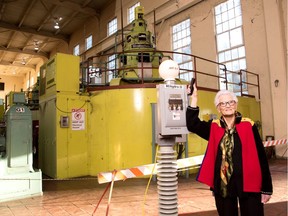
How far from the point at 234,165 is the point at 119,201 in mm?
2767

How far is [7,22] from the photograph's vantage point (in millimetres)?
16297

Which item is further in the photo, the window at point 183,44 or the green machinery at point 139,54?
the window at point 183,44

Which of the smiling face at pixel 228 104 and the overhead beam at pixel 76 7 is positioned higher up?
the overhead beam at pixel 76 7

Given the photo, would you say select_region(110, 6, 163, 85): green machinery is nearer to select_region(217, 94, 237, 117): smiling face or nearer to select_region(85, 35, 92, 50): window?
select_region(217, 94, 237, 117): smiling face

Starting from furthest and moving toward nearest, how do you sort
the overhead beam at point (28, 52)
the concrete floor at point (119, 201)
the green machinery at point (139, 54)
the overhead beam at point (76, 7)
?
the overhead beam at point (28, 52), the overhead beam at point (76, 7), the green machinery at point (139, 54), the concrete floor at point (119, 201)

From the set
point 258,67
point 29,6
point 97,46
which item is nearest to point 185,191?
point 258,67

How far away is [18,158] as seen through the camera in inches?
179

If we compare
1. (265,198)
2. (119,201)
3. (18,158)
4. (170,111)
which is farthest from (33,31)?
(265,198)

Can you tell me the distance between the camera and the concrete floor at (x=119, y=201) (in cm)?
362

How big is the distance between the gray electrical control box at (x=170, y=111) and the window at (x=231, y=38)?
304 inches

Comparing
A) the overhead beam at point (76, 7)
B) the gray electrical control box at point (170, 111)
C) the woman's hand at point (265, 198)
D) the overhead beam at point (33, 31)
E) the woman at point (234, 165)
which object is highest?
the overhead beam at point (76, 7)

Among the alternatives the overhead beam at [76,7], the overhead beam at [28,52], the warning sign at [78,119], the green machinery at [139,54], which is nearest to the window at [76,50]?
the overhead beam at [76,7]

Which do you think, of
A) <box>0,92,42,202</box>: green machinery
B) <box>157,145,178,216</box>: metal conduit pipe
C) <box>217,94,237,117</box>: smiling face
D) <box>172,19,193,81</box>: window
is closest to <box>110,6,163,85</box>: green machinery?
<box>172,19,193,81</box>: window

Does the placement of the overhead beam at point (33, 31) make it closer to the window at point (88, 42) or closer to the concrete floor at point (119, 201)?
the window at point (88, 42)
